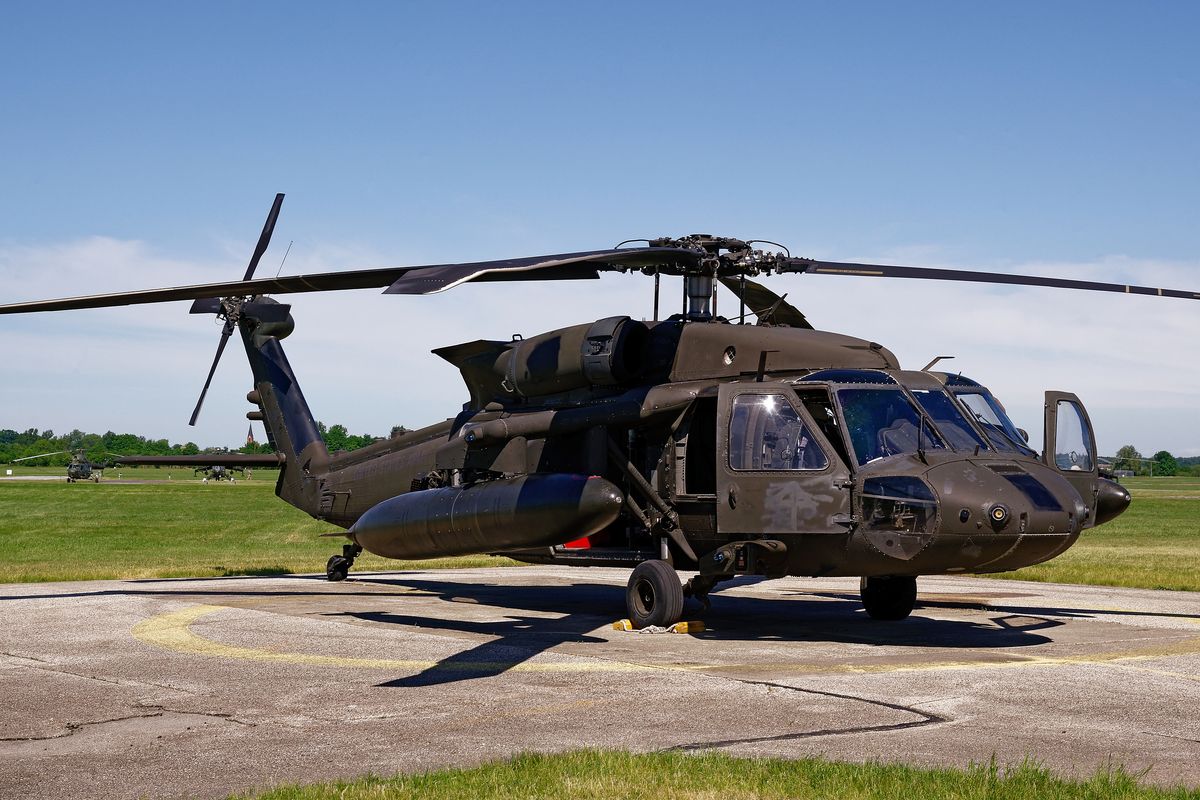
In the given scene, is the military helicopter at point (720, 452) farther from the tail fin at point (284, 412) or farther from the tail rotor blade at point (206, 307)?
the tail rotor blade at point (206, 307)

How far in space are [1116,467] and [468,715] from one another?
906 cm

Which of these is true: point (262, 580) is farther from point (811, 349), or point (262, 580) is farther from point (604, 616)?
point (811, 349)

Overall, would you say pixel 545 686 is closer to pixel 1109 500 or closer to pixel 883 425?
pixel 883 425

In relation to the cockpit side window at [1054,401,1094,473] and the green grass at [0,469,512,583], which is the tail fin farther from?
the cockpit side window at [1054,401,1094,473]

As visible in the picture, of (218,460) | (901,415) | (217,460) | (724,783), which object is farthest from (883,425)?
(217,460)

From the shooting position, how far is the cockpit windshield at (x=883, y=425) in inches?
478

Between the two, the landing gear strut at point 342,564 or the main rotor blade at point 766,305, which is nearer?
the main rotor blade at point 766,305

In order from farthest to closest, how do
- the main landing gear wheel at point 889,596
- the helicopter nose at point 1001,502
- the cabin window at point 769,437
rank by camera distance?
1. the main landing gear wheel at point 889,596
2. the cabin window at point 769,437
3. the helicopter nose at point 1001,502

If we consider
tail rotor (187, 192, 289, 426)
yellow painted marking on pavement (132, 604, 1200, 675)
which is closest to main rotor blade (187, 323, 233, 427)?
tail rotor (187, 192, 289, 426)

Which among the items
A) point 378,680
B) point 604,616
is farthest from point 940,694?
point 604,616

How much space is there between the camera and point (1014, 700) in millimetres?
9008

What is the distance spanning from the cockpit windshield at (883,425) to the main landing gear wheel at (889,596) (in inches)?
113

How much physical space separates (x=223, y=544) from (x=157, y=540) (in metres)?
2.19

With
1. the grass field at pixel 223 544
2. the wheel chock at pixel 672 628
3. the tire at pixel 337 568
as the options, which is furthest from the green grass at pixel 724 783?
the grass field at pixel 223 544
